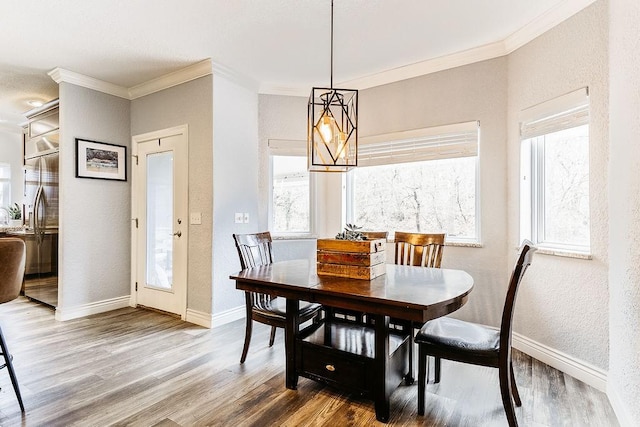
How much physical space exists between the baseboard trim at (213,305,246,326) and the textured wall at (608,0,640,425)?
3.14 metres

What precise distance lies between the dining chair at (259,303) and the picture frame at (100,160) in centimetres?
235

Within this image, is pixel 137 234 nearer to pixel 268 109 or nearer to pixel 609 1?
pixel 268 109

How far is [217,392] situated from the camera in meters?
2.14

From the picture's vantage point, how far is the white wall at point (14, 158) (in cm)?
599

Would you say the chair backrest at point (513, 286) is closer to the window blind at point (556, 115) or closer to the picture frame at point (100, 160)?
the window blind at point (556, 115)

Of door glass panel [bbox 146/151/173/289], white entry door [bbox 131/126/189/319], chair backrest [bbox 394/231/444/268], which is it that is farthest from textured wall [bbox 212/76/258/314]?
chair backrest [bbox 394/231/444/268]

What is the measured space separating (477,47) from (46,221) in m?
5.02

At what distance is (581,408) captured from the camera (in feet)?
6.45

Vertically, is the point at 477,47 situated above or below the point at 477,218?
above

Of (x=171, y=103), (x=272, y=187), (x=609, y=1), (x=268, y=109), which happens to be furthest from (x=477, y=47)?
(x=171, y=103)

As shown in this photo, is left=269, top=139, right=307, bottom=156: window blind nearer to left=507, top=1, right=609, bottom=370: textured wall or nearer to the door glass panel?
the door glass panel

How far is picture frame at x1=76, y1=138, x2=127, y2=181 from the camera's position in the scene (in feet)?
12.2

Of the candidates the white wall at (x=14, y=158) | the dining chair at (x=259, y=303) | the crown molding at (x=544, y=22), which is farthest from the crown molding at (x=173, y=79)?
the white wall at (x=14, y=158)

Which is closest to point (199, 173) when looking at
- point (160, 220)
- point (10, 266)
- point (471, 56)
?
point (160, 220)
